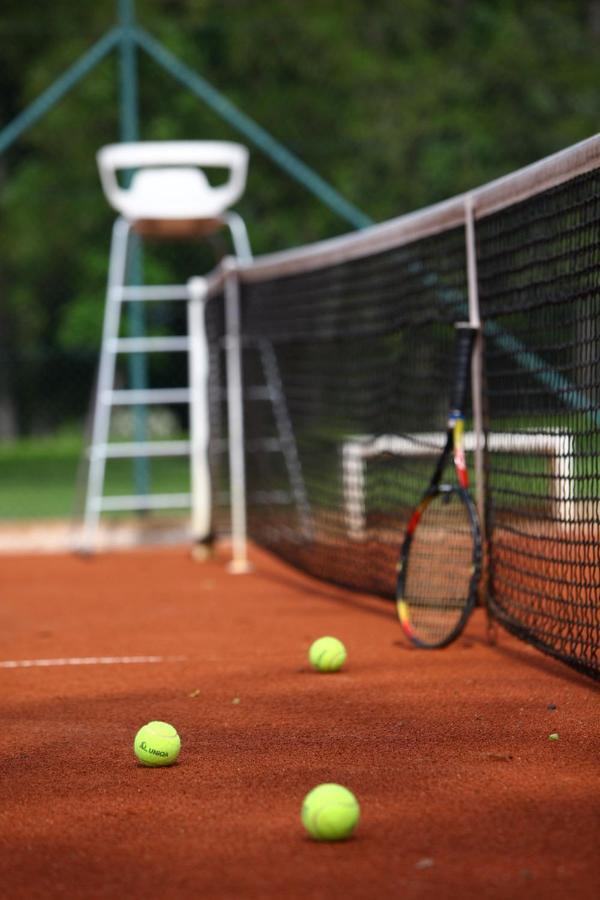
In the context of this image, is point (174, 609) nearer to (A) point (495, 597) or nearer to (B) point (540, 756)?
(A) point (495, 597)

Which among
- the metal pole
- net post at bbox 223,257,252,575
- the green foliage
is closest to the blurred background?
the green foliage

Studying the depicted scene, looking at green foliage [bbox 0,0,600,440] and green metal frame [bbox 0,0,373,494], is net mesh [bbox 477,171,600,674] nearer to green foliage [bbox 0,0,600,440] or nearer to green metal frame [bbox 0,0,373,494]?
green metal frame [bbox 0,0,373,494]

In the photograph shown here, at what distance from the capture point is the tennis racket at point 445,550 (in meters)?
6.16

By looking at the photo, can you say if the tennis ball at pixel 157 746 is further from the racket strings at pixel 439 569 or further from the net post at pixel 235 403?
the net post at pixel 235 403

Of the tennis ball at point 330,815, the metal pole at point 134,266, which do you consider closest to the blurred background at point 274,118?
the metal pole at point 134,266

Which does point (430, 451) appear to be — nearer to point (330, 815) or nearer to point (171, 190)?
point (171, 190)

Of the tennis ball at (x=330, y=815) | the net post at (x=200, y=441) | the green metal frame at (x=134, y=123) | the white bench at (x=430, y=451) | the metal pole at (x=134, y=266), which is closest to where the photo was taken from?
the tennis ball at (x=330, y=815)

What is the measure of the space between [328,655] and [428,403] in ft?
9.39

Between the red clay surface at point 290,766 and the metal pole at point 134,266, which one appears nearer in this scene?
the red clay surface at point 290,766

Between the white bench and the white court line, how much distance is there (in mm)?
1642

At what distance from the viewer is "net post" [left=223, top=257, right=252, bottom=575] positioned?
973 centimetres

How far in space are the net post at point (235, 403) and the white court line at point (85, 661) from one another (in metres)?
3.31

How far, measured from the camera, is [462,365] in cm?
630

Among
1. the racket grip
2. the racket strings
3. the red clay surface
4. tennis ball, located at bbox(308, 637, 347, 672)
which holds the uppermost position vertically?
the racket grip
